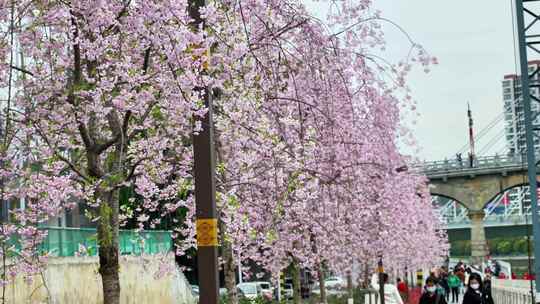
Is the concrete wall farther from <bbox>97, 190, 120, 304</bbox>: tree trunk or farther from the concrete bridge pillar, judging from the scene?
the concrete bridge pillar

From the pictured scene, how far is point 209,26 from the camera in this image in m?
9.65

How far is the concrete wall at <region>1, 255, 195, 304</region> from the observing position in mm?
17828

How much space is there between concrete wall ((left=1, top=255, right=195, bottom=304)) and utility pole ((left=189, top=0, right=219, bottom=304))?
5002 mm

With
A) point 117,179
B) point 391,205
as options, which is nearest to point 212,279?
point 117,179

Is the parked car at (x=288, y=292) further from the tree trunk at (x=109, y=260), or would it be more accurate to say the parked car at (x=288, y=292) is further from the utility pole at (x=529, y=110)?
the tree trunk at (x=109, y=260)

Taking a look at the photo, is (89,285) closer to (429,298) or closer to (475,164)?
(429,298)

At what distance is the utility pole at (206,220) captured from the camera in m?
8.87

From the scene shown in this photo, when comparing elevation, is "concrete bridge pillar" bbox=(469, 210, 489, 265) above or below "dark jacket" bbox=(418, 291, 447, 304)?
above

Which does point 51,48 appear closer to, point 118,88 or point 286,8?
point 118,88

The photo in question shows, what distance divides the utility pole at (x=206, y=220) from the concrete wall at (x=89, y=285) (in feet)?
16.4

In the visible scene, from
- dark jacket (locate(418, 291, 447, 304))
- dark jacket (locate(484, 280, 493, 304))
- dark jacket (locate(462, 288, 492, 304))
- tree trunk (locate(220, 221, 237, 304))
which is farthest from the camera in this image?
dark jacket (locate(484, 280, 493, 304))

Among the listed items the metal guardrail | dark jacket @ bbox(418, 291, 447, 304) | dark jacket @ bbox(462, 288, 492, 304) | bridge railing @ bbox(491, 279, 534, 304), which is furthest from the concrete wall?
the metal guardrail

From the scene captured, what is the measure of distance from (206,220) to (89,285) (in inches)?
590

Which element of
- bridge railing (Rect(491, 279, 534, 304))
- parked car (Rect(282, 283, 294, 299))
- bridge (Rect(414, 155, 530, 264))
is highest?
bridge (Rect(414, 155, 530, 264))
